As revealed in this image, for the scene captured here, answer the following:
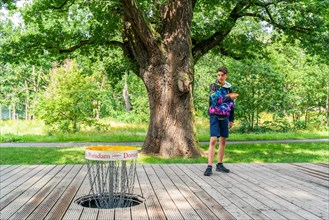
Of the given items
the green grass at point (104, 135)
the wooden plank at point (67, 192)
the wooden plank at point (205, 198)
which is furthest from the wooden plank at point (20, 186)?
the green grass at point (104, 135)

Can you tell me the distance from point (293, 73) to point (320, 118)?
2.84 m

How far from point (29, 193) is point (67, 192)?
0.47m

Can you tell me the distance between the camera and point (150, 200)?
4.80m

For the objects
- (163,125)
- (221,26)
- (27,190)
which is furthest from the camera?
(221,26)

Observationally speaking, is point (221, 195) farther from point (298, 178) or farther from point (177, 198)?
point (298, 178)

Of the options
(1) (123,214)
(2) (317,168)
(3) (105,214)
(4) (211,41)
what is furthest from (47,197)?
(4) (211,41)

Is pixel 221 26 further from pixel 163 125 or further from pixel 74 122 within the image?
pixel 74 122

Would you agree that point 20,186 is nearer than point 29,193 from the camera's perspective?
No

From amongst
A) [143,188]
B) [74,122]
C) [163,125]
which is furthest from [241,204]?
[74,122]

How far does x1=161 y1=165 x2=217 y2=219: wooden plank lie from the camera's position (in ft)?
13.4

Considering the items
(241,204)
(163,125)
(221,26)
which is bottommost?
(241,204)

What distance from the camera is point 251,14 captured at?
13070 mm

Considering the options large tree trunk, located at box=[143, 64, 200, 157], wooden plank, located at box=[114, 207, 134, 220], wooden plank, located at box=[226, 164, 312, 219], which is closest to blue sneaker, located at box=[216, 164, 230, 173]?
wooden plank, located at box=[226, 164, 312, 219]

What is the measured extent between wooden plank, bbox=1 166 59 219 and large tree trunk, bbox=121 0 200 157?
3255mm
